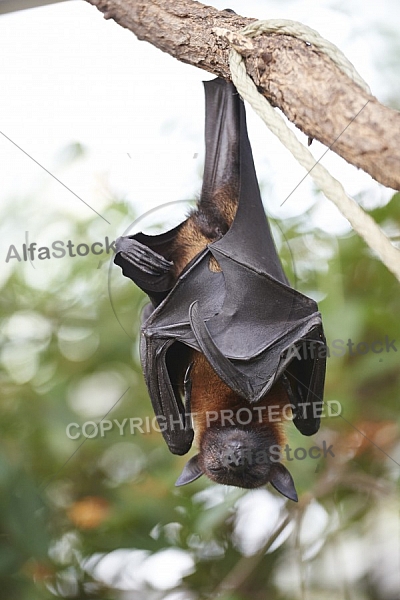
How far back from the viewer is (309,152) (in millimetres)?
1070

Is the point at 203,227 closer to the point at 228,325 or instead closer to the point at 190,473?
the point at 228,325

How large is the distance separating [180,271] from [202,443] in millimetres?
527

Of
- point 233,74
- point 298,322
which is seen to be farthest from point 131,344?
point 233,74

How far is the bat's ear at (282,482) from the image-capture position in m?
1.75

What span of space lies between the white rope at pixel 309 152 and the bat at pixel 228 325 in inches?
19.0

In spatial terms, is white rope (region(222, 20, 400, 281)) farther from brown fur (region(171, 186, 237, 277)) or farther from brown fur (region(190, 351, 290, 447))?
brown fur (region(190, 351, 290, 447))

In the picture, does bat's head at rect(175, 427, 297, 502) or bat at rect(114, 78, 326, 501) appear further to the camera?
bat's head at rect(175, 427, 297, 502)

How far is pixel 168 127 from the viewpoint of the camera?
6.48 feet

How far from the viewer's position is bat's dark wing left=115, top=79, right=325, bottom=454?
1632 millimetres

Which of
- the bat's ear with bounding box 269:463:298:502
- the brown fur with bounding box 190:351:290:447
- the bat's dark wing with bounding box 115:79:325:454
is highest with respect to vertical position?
the bat's dark wing with bounding box 115:79:325:454

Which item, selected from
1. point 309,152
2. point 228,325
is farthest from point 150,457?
point 309,152

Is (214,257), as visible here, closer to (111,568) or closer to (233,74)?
(233,74)

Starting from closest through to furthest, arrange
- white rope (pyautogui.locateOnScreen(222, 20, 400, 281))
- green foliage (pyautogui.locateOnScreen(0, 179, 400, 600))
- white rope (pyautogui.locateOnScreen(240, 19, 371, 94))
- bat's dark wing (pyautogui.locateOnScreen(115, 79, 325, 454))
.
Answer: white rope (pyautogui.locateOnScreen(222, 20, 400, 281)), white rope (pyautogui.locateOnScreen(240, 19, 371, 94)), bat's dark wing (pyautogui.locateOnScreen(115, 79, 325, 454)), green foliage (pyautogui.locateOnScreen(0, 179, 400, 600))

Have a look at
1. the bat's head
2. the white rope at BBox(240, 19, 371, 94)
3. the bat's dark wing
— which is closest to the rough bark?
the white rope at BBox(240, 19, 371, 94)
